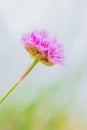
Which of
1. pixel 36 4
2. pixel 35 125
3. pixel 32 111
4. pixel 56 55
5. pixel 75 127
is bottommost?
pixel 75 127

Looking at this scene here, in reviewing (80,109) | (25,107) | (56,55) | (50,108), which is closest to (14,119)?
(25,107)

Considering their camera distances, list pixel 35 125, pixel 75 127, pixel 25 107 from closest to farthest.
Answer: pixel 25 107
pixel 35 125
pixel 75 127

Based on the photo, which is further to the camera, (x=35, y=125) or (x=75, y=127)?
(x=75, y=127)

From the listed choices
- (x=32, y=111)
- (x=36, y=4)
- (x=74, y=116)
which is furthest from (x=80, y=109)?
(x=36, y=4)

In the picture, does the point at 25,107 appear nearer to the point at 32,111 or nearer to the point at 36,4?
the point at 32,111

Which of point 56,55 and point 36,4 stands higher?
point 56,55

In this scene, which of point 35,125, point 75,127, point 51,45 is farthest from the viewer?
point 75,127
